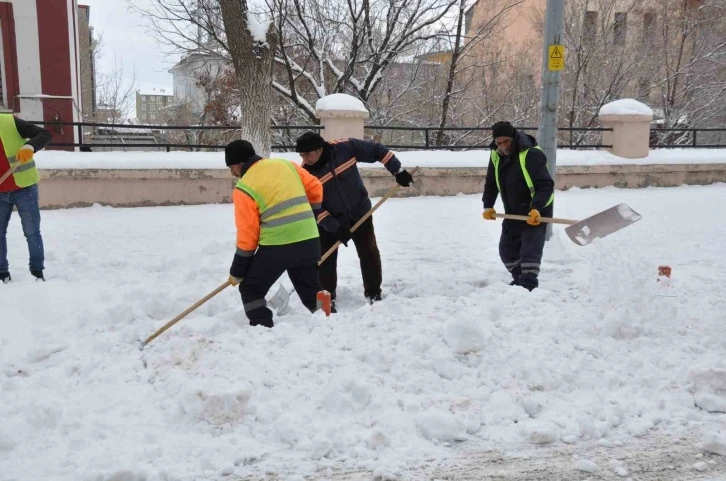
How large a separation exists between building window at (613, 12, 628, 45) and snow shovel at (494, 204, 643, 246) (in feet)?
51.6

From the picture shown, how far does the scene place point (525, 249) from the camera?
5.55 meters

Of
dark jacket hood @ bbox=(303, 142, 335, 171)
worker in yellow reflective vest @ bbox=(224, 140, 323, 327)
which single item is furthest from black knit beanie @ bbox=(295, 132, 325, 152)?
worker in yellow reflective vest @ bbox=(224, 140, 323, 327)

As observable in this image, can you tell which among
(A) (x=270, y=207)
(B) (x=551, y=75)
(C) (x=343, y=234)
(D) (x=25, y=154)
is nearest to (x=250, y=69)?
(D) (x=25, y=154)

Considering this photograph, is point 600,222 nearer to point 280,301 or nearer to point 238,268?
point 280,301

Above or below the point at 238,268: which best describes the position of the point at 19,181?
above

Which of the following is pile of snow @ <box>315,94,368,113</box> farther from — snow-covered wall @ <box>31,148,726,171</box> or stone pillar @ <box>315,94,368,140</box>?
snow-covered wall @ <box>31,148,726,171</box>

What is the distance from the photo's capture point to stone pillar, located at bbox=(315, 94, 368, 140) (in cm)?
1085

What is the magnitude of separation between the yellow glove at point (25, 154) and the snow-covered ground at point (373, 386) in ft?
3.63

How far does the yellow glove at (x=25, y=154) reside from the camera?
5.65 metres

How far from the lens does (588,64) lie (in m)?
Result: 18.6

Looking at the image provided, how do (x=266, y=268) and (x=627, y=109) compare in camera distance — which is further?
(x=627, y=109)

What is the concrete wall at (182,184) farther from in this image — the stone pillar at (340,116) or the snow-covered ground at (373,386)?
the snow-covered ground at (373,386)

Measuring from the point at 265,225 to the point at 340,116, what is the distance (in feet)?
21.9

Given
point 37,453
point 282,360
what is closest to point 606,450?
point 282,360
